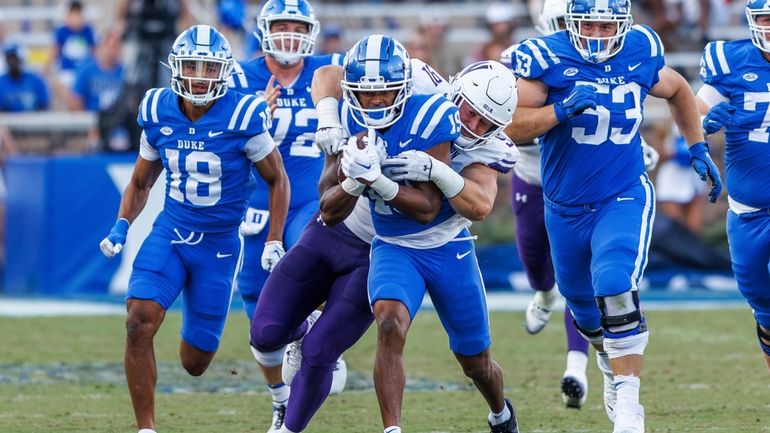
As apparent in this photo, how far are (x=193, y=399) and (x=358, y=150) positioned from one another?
256cm

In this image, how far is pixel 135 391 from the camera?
5598 millimetres

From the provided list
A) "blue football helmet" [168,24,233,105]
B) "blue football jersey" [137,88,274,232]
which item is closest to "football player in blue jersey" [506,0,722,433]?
"blue football jersey" [137,88,274,232]

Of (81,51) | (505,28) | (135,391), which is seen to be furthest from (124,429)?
(81,51)

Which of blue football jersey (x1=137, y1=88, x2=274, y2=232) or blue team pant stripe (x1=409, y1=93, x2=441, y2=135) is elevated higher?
blue team pant stripe (x1=409, y1=93, x2=441, y2=135)

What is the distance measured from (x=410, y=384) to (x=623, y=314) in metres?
2.28

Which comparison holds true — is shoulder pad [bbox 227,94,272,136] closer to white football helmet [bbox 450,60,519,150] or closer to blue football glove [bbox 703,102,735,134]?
white football helmet [bbox 450,60,519,150]

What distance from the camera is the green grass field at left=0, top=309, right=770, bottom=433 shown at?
6375 mm

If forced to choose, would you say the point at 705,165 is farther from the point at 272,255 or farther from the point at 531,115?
the point at 272,255

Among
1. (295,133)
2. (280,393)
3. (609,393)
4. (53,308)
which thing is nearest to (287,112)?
(295,133)

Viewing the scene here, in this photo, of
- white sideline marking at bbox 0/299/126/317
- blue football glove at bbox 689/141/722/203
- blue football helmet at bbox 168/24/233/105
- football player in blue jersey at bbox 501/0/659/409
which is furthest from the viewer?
white sideline marking at bbox 0/299/126/317

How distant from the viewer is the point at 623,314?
219 inches

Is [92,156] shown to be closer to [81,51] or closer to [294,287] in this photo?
[81,51]

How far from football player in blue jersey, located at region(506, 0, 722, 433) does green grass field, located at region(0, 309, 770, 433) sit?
73 centimetres

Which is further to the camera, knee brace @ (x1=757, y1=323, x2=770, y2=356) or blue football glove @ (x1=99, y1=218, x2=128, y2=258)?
knee brace @ (x1=757, y1=323, x2=770, y2=356)
